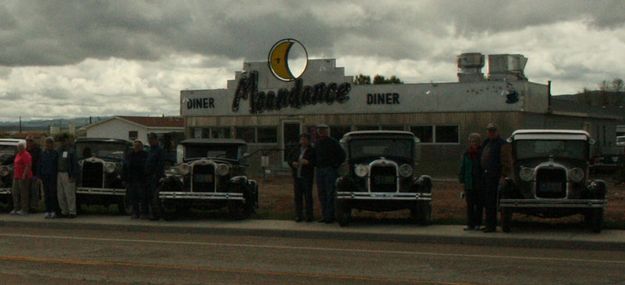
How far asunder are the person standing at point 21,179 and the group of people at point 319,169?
6319 mm

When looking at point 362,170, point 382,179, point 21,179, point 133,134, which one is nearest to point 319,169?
point 362,170

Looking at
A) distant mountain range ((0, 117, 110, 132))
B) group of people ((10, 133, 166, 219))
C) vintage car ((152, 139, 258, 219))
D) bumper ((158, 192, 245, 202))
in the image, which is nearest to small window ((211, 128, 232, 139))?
group of people ((10, 133, 166, 219))

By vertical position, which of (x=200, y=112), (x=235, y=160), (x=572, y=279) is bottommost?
(x=572, y=279)

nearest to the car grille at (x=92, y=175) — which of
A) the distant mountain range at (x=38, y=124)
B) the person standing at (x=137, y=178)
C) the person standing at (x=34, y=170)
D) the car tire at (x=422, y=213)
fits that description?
the person standing at (x=34, y=170)

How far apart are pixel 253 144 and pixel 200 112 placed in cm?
337

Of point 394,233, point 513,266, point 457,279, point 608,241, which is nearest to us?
point 457,279

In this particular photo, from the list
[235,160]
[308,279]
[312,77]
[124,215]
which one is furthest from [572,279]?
[312,77]

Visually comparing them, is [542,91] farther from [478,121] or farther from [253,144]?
[253,144]

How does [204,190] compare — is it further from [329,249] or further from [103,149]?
[329,249]

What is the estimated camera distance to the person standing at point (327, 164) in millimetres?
17266

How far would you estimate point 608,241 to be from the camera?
1413 centimetres

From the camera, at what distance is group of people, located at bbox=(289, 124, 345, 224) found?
680 inches

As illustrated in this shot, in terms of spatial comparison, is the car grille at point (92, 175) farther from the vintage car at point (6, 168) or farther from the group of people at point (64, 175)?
the vintage car at point (6, 168)

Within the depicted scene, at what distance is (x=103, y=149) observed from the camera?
827 inches
